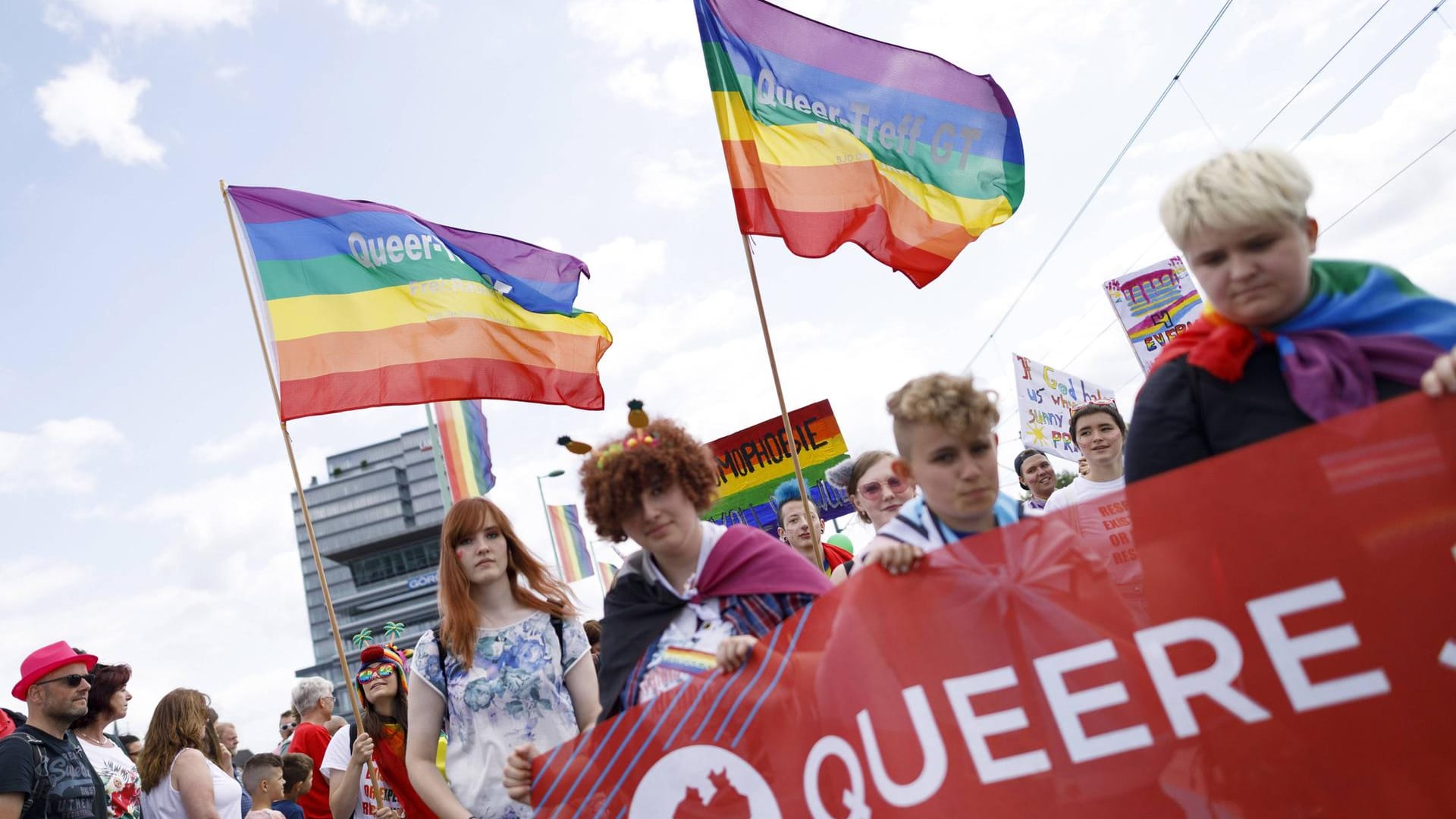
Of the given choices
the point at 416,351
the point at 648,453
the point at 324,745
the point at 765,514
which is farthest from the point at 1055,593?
the point at 765,514

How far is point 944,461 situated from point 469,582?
1895mm

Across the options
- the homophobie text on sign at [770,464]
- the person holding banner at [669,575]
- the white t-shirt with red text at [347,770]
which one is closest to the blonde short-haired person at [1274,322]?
the person holding banner at [669,575]

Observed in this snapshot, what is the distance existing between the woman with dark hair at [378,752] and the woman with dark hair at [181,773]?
1.74 ft

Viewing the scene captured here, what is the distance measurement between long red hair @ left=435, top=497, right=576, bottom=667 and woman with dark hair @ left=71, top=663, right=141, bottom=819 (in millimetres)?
2281

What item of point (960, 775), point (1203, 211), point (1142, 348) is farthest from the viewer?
point (1142, 348)

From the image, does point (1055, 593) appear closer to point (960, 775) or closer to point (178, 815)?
point (960, 775)

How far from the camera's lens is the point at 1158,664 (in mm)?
2096

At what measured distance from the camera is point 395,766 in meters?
4.68

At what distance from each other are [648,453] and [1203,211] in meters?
1.56

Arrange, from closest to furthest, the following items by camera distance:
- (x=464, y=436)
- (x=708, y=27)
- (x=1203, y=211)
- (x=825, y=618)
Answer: (x=1203, y=211) < (x=825, y=618) < (x=708, y=27) < (x=464, y=436)

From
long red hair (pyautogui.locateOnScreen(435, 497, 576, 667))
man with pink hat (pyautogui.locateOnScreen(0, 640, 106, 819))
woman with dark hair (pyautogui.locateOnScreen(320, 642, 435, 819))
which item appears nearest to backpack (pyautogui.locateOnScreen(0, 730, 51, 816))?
man with pink hat (pyautogui.locateOnScreen(0, 640, 106, 819))

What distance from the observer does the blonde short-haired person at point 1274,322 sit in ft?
6.49

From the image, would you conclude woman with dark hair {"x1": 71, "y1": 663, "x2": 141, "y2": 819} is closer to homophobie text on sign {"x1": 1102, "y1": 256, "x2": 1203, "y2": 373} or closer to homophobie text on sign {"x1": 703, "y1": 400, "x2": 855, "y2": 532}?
homophobie text on sign {"x1": 703, "y1": 400, "x2": 855, "y2": 532}

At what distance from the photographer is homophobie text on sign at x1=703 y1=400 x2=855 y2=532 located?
1196 centimetres
